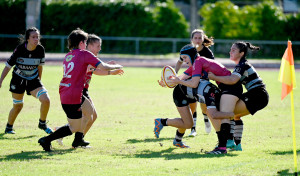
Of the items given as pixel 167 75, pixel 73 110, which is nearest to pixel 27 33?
pixel 73 110

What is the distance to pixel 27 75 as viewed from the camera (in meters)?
9.26

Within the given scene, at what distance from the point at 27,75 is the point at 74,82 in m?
2.24

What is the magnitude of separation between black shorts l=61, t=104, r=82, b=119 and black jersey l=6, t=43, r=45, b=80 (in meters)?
2.07

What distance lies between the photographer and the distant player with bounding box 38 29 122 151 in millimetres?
7344

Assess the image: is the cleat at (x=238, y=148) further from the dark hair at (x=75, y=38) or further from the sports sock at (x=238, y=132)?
the dark hair at (x=75, y=38)

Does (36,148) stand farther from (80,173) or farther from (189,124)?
(189,124)

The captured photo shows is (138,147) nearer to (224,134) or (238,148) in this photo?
(224,134)

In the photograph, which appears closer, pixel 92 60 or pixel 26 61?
pixel 92 60

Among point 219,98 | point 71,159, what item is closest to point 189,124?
point 219,98

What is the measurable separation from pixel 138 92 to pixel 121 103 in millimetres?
2635

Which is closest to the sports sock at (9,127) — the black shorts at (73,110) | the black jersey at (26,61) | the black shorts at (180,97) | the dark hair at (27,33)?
the black jersey at (26,61)

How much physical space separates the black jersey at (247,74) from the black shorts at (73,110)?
8.07ft

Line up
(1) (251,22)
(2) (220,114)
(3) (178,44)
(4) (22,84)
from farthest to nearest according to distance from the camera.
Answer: (1) (251,22)
(3) (178,44)
(4) (22,84)
(2) (220,114)

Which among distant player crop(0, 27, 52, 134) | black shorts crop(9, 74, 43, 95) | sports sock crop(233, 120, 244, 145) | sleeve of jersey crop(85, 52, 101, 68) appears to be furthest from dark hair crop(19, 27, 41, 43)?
sports sock crop(233, 120, 244, 145)
